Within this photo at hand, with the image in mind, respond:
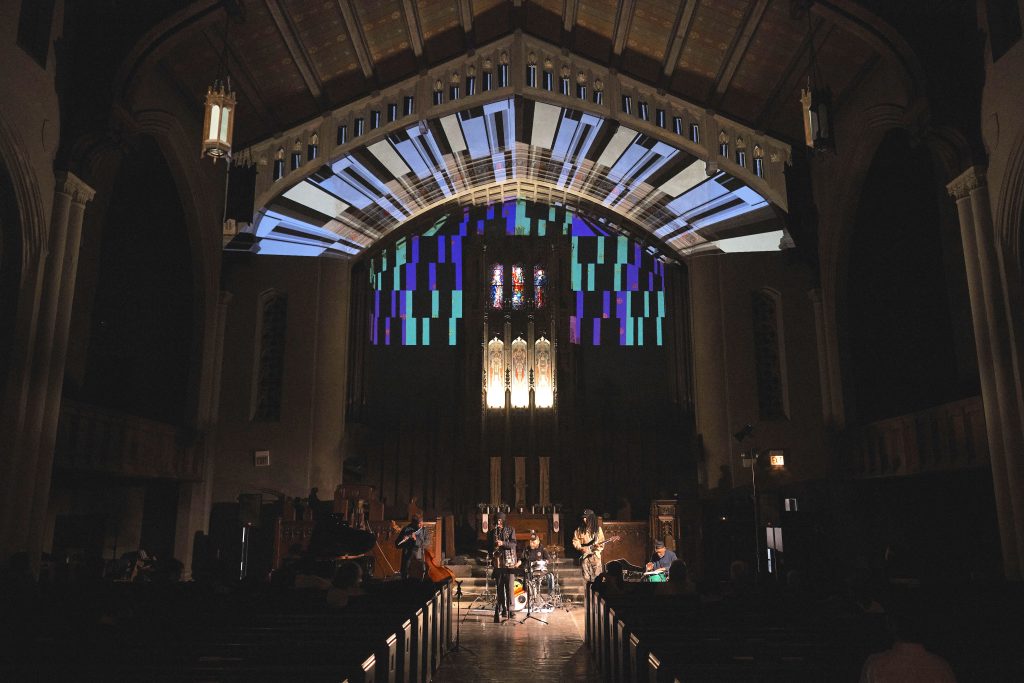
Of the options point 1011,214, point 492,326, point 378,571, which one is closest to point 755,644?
point 1011,214

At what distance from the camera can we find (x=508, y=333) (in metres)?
19.2

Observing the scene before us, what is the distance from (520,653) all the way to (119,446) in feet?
22.7

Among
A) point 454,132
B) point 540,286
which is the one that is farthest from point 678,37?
point 540,286

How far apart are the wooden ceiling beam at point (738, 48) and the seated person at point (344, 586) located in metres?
10.6

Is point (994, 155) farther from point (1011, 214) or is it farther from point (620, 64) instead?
point (620, 64)

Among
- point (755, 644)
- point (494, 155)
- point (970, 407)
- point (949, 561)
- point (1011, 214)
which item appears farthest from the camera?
point (494, 155)

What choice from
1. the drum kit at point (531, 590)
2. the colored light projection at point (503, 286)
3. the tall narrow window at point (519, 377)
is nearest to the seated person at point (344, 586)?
the drum kit at point (531, 590)

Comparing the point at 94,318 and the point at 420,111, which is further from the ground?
the point at 420,111

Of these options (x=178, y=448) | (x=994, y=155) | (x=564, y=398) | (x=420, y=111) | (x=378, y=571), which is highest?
(x=420, y=111)

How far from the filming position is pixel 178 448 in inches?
535

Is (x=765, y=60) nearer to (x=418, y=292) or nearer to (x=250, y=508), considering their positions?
(x=418, y=292)

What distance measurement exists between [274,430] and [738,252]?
10571mm

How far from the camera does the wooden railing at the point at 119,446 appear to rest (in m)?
10.1

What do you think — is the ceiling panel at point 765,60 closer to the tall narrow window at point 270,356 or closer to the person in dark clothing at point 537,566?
the person in dark clothing at point 537,566
